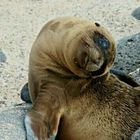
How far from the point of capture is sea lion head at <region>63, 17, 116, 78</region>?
4.14 meters

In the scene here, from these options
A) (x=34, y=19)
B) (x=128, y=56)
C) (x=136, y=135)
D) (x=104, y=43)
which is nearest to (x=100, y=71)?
(x=104, y=43)

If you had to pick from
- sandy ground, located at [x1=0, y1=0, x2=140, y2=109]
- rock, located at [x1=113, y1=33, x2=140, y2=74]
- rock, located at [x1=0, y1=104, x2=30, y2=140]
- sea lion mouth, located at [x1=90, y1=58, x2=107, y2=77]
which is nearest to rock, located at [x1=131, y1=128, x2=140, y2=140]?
sea lion mouth, located at [x1=90, y1=58, x2=107, y2=77]

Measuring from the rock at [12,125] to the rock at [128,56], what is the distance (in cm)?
193

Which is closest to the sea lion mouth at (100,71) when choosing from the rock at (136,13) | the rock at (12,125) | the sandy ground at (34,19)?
the rock at (12,125)

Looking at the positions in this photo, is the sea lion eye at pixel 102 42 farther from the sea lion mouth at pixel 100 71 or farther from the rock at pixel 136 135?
the rock at pixel 136 135

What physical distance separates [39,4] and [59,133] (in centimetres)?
614

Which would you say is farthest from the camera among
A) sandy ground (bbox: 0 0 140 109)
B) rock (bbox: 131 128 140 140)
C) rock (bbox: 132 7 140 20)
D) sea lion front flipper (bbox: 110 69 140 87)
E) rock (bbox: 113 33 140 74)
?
rock (bbox: 132 7 140 20)

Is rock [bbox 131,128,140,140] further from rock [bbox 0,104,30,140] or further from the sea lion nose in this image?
rock [bbox 0,104,30,140]

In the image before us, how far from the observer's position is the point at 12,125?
4.40 metres

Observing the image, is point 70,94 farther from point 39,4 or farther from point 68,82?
point 39,4

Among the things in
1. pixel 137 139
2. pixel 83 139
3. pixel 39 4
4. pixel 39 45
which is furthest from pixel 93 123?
pixel 39 4

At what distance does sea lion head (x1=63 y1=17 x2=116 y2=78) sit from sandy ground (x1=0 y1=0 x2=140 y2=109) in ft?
10.3

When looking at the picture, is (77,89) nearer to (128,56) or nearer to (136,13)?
(128,56)

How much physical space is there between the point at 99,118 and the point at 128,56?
2.21 metres
